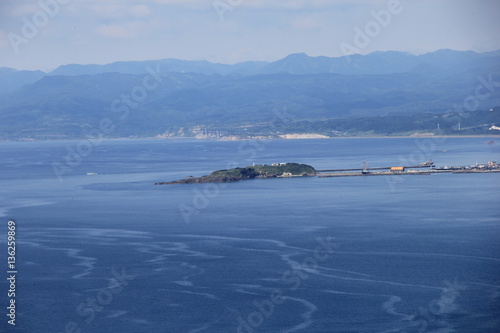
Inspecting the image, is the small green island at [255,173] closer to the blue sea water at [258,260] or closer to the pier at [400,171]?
the pier at [400,171]

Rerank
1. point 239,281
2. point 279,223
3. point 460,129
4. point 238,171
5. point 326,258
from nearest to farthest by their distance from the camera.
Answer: point 239,281 < point 326,258 < point 279,223 < point 238,171 < point 460,129

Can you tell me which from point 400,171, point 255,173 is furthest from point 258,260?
point 400,171

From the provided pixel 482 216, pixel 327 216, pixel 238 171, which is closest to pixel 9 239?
pixel 327 216

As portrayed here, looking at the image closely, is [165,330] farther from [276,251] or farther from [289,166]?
[289,166]

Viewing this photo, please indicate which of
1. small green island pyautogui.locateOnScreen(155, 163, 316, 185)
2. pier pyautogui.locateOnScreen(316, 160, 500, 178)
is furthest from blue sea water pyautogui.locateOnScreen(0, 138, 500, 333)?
pier pyautogui.locateOnScreen(316, 160, 500, 178)

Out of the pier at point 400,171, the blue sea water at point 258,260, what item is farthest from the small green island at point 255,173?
the blue sea water at point 258,260

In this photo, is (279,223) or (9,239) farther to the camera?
(279,223)

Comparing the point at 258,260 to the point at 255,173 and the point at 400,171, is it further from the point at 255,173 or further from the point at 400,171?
the point at 400,171
